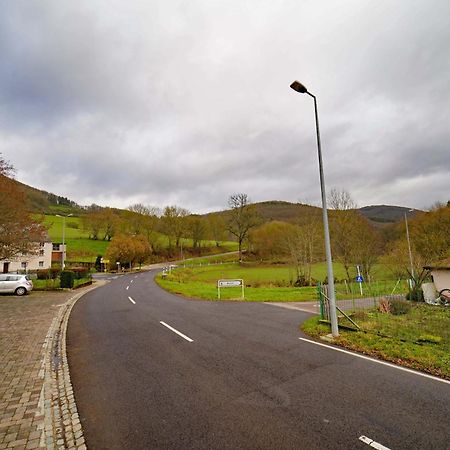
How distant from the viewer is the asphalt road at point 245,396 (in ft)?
13.0

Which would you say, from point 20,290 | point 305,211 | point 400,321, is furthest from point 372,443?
point 305,211

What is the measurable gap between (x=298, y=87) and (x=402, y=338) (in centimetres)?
845

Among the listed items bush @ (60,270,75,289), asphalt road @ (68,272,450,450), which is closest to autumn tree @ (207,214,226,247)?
bush @ (60,270,75,289)

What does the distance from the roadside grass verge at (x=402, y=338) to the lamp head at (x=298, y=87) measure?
7.99 meters

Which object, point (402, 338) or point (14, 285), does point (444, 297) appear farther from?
point (14, 285)

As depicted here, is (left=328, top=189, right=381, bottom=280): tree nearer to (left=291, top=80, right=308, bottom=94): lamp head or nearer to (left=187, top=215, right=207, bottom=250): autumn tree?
(left=291, top=80, right=308, bottom=94): lamp head

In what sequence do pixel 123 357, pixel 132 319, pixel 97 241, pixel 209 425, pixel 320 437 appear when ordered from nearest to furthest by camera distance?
pixel 320 437 → pixel 209 425 → pixel 123 357 → pixel 132 319 → pixel 97 241

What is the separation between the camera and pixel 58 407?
4980 mm

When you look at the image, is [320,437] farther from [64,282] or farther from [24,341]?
[64,282]

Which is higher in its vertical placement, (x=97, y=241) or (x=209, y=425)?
(x=97, y=241)

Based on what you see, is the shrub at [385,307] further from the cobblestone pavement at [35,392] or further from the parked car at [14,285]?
the parked car at [14,285]

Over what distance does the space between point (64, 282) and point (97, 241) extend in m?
55.9

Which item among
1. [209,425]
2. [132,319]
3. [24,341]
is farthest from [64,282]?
[209,425]

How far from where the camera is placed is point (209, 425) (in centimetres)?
425
